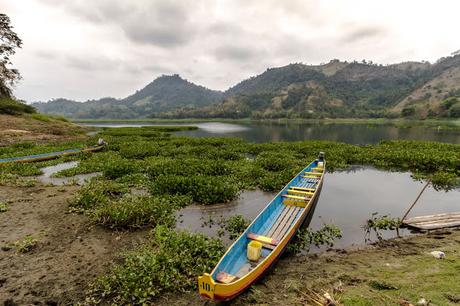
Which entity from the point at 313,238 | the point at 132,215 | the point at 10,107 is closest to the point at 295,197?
the point at 313,238

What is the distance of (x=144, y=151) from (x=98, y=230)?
18190 millimetres

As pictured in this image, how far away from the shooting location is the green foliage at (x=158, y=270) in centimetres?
654

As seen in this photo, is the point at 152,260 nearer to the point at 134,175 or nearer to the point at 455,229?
the point at 134,175

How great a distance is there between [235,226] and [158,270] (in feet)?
15.0

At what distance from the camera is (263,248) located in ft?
27.4

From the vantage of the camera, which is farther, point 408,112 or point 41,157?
point 408,112

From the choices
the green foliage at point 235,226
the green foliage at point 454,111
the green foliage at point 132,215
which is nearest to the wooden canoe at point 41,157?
the green foliage at point 132,215

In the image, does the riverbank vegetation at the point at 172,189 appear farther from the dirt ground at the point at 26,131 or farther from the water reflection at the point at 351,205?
the dirt ground at the point at 26,131

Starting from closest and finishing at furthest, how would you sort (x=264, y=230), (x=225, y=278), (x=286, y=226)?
1. (x=225, y=278)
2. (x=264, y=230)
3. (x=286, y=226)

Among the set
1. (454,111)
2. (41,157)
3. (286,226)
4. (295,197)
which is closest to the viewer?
(286,226)

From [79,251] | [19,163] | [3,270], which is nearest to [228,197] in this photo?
[79,251]

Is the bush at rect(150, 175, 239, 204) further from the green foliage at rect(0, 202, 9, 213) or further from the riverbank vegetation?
the green foliage at rect(0, 202, 9, 213)

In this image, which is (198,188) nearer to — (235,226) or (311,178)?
(235,226)

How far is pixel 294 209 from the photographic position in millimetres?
11758
